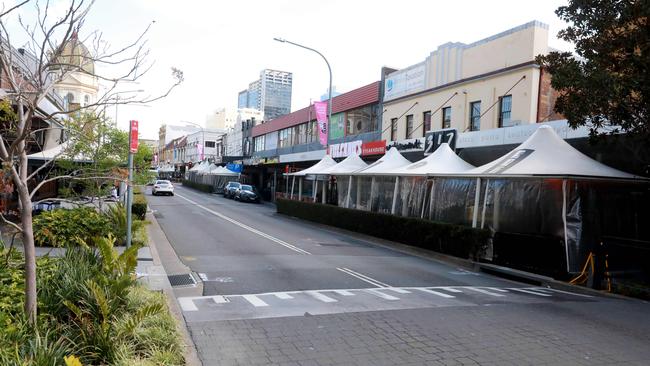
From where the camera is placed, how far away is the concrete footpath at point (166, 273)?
5.73 metres

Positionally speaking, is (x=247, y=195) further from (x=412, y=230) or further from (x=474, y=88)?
(x=412, y=230)

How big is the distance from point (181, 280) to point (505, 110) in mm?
15092

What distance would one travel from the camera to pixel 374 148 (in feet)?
88.3

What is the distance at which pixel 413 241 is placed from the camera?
16.5m

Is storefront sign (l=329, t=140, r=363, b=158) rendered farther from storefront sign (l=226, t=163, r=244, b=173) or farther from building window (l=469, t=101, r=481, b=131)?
storefront sign (l=226, t=163, r=244, b=173)

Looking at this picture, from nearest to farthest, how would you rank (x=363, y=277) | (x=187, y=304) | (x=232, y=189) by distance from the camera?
(x=187, y=304), (x=363, y=277), (x=232, y=189)

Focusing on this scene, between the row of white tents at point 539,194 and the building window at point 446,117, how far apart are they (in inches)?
204

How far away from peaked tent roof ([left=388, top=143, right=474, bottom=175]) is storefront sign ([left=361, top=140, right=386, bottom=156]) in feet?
22.6

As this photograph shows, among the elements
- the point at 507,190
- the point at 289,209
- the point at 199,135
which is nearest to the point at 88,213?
the point at 507,190

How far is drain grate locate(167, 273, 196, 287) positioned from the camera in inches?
370

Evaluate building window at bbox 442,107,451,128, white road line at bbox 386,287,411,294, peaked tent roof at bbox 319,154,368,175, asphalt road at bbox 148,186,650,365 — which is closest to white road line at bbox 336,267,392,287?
asphalt road at bbox 148,186,650,365

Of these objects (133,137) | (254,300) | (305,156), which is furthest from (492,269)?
(305,156)

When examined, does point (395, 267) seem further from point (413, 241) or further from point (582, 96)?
point (582, 96)

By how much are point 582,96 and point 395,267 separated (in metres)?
5.77
